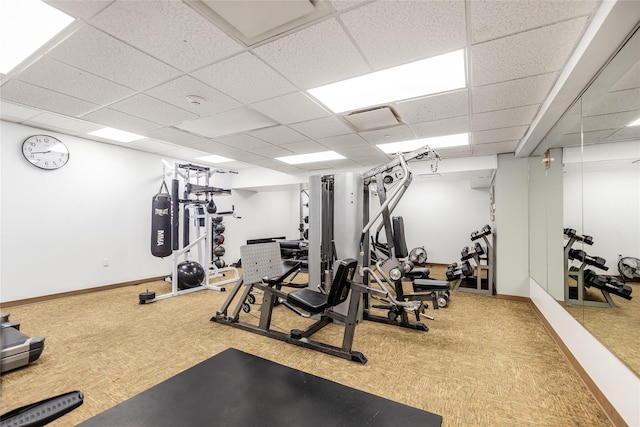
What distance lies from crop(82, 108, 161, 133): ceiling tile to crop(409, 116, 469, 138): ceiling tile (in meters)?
3.35

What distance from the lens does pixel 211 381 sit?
1.20 metres

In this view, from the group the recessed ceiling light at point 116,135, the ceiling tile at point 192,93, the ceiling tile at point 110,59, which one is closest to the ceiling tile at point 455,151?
the ceiling tile at point 192,93

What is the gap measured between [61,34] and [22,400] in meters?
2.55

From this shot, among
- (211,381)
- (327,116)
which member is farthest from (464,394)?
(327,116)

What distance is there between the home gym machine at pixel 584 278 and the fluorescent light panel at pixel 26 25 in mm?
4306

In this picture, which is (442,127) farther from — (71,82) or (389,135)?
(71,82)

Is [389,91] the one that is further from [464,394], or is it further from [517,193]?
[517,193]

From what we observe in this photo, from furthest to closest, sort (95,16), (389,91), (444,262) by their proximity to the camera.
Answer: (444,262)
(389,91)
(95,16)

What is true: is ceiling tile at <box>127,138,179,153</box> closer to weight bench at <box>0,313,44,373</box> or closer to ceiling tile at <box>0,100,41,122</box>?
ceiling tile at <box>0,100,41,122</box>

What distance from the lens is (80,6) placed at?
1.62m

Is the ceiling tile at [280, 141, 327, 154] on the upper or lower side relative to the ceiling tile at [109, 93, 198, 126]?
lower

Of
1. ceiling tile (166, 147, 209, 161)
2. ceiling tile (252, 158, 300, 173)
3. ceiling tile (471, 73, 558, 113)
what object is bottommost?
ceiling tile (252, 158, 300, 173)

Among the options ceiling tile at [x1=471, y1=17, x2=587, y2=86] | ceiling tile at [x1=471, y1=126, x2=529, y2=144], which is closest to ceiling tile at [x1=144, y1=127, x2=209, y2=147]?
ceiling tile at [x1=471, y1=17, x2=587, y2=86]

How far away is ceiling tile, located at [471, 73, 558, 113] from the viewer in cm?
236
